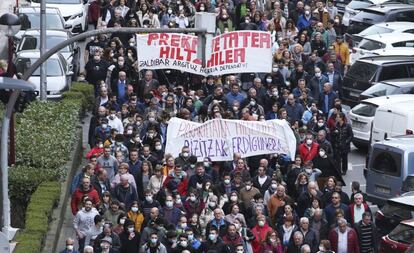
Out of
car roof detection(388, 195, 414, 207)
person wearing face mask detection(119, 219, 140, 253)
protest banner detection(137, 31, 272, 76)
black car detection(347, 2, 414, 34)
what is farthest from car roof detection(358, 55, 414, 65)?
person wearing face mask detection(119, 219, 140, 253)

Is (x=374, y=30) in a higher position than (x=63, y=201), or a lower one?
higher

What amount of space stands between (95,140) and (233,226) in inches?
212

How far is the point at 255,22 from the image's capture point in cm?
4394

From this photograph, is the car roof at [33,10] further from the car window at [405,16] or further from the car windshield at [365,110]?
the car window at [405,16]

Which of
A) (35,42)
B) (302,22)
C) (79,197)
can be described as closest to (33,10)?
(35,42)

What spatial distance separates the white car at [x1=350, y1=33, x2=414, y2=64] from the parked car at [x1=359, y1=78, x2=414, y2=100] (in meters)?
4.87

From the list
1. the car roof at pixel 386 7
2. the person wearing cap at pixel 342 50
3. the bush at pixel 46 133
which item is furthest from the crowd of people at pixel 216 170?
the car roof at pixel 386 7

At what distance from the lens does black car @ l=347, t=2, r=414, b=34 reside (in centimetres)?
4919

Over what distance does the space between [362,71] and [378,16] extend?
331 inches

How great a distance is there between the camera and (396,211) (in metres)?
30.1

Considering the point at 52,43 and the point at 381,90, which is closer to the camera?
the point at 381,90

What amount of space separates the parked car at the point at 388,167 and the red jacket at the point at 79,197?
5948 millimetres

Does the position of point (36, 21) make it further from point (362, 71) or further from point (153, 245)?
point (153, 245)

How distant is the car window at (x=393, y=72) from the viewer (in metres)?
41.6
